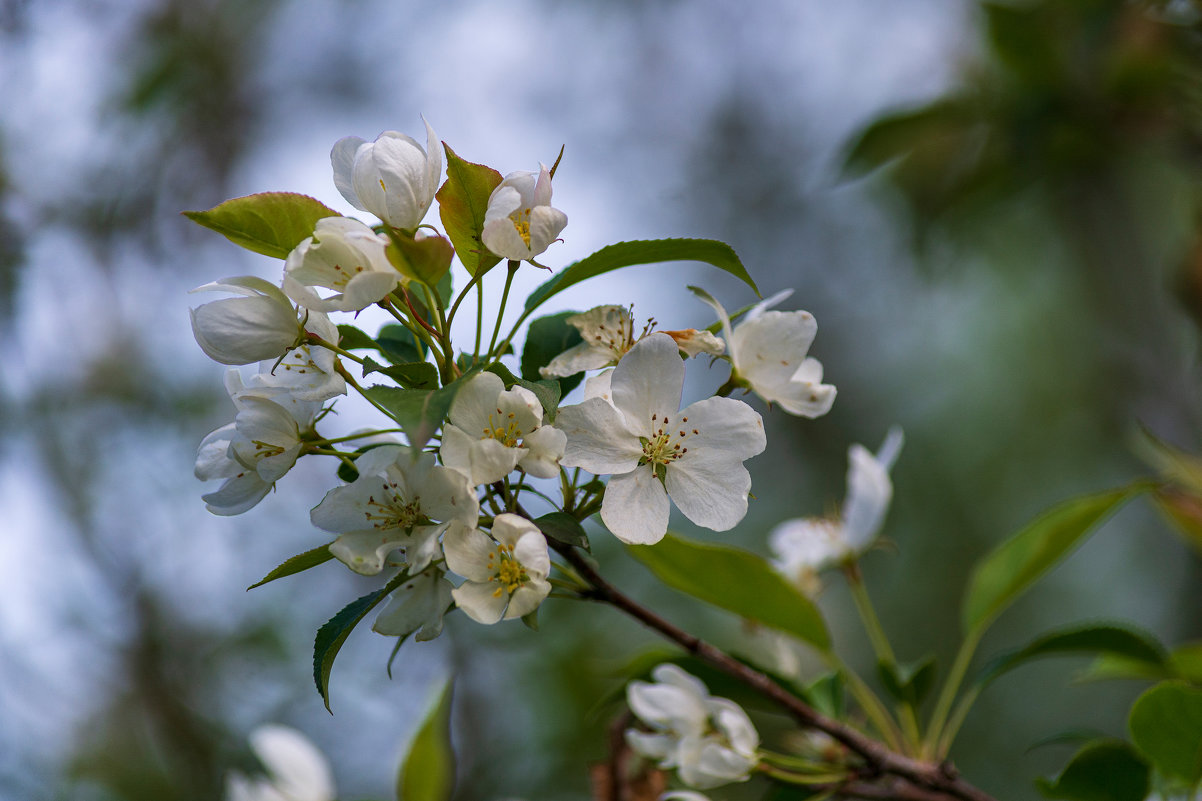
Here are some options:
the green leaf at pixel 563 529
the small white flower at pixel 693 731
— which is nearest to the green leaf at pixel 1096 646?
the small white flower at pixel 693 731

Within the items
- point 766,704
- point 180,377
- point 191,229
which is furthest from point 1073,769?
point 191,229

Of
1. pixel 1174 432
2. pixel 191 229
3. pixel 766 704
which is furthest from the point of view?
pixel 191 229

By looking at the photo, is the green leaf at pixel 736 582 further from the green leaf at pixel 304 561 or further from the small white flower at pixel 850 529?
the green leaf at pixel 304 561

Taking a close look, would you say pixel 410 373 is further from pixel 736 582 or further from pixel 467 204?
pixel 736 582

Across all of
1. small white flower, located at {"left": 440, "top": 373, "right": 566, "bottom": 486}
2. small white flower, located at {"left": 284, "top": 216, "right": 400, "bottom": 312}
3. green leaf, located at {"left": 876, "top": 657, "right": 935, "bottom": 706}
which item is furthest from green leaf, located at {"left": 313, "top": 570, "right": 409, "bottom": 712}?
green leaf, located at {"left": 876, "top": 657, "right": 935, "bottom": 706}

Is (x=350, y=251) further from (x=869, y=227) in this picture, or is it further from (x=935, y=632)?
(x=935, y=632)

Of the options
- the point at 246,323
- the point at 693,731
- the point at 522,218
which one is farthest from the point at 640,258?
the point at 693,731
